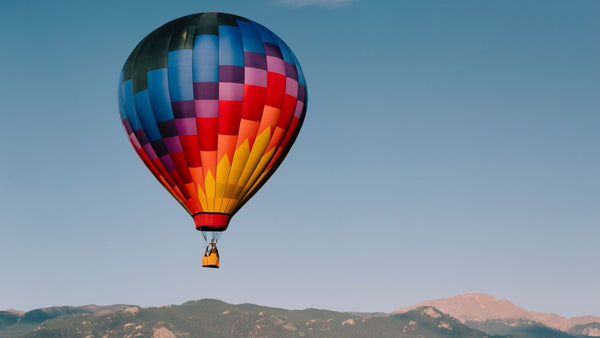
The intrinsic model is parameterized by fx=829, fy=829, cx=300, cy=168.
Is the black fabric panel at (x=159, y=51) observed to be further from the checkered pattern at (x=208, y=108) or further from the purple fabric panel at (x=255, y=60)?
the purple fabric panel at (x=255, y=60)

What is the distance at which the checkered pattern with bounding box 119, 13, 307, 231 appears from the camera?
72.1 m

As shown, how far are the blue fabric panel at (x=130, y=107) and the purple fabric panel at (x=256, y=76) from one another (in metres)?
10.6

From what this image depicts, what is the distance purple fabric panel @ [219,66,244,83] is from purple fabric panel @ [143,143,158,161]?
9.11m

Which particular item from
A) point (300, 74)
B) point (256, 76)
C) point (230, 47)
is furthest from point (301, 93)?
point (230, 47)

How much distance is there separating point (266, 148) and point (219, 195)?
662 centimetres

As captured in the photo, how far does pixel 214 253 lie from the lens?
230 ft

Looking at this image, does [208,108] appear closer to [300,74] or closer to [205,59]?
[205,59]

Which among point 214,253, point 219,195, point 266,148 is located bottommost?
point 214,253

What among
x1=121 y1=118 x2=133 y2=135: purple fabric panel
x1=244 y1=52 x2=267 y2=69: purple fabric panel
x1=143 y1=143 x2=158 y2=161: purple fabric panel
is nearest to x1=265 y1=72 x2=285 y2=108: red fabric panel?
x1=244 y1=52 x2=267 y2=69: purple fabric panel

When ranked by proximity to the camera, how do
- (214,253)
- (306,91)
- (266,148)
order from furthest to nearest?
(306,91) → (266,148) → (214,253)

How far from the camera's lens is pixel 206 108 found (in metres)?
72.1

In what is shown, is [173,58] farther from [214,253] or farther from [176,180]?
[214,253]

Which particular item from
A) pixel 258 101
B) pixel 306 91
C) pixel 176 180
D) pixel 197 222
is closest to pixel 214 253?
pixel 197 222

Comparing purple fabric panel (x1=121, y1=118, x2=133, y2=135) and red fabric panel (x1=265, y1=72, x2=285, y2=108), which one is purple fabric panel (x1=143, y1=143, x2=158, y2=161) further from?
red fabric panel (x1=265, y1=72, x2=285, y2=108)
